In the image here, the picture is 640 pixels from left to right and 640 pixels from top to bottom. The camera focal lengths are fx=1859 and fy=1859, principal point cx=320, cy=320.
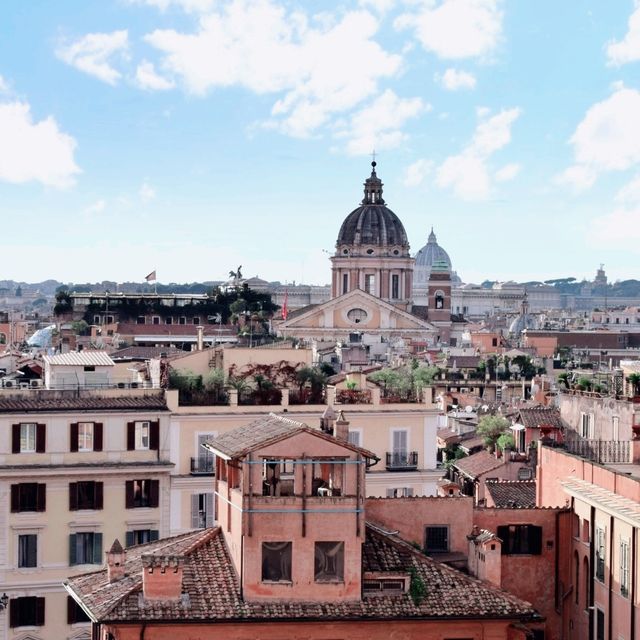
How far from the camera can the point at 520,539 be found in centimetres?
2498

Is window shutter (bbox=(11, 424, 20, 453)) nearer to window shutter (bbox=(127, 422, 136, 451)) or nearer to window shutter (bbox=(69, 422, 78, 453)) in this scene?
window shutter (bbox=(69, 422, 78, 453))

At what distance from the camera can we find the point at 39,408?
33062 millimetres

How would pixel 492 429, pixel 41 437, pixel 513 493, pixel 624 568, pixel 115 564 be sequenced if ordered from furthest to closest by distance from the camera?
pixel 492 429 < pixel 513 493 < pixel 41 437 < pixel 624 568 < pixel 115 564

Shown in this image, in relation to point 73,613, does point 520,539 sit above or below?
above

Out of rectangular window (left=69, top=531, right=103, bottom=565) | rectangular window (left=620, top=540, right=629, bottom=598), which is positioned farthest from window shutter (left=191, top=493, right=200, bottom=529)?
rectangular window (left=620, top=540, right=629, bottom=598)

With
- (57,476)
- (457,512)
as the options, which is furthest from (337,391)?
(457,512)

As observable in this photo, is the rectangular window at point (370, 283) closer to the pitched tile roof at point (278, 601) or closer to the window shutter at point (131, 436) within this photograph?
the window shutter at point (131, 436)

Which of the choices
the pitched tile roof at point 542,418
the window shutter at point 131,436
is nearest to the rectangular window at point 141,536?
the window shutter at point 131,436

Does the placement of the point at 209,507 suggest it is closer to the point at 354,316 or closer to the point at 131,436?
the point at 131,436

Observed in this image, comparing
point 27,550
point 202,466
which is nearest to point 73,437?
point 27,550

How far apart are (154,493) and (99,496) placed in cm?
110

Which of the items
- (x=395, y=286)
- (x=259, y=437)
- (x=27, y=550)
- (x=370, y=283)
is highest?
(x=370, y=283)

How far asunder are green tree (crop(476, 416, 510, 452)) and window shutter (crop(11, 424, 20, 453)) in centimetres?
2077

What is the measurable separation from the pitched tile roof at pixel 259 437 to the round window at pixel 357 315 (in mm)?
99891
